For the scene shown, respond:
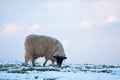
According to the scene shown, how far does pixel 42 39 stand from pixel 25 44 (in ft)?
5.53

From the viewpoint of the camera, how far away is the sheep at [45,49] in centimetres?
2909

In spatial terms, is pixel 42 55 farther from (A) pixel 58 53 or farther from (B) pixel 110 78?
(B) pixel 110 78

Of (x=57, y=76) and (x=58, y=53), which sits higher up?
(x=58, y=53)

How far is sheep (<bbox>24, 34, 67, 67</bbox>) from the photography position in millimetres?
29094

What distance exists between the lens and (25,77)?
17.4 metres

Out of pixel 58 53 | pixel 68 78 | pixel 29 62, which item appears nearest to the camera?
pixel 68 78

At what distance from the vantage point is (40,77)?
685 inches

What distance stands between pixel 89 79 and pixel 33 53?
43.0ft

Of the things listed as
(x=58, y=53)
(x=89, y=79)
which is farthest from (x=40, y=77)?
(x=58, y=53)

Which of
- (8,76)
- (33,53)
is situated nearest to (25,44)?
(33,53)

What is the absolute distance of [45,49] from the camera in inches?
1156

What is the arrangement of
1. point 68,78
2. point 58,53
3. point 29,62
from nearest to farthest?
point 68,78 → point 58,53 → point 29,62

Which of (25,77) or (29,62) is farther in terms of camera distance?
(29,62)

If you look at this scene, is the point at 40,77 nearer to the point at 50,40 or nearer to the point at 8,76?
the point at 8,76
